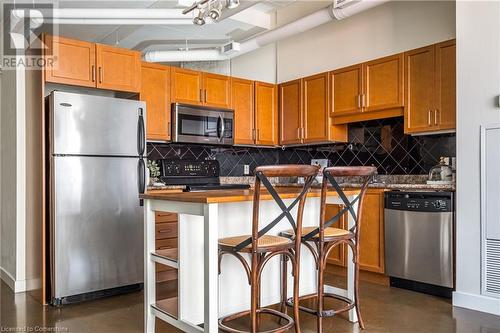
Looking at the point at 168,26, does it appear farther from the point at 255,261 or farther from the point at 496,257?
→ the point at 496,257

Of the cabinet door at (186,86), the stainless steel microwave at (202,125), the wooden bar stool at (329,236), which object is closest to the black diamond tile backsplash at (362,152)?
the stainless steel microwave at (202,125)

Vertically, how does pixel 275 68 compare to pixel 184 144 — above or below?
above

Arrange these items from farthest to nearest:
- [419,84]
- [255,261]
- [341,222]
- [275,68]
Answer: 1. [275,68]
2. [341,222]
3. [419,84]
4. [255,261]

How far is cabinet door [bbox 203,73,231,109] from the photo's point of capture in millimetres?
4707

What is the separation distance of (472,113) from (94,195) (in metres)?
3.13

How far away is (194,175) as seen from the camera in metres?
4.74

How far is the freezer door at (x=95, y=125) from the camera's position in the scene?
10.8ft

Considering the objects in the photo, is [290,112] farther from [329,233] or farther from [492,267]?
[492,267]

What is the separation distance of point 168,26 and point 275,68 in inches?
60.7

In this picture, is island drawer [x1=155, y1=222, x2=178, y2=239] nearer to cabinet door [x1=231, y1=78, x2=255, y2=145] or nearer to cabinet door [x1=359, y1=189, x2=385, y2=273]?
cabinet door [x1=231, y1=78, x2=255, y2=145]

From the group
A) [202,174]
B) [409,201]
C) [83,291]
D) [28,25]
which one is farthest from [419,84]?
[28,25]

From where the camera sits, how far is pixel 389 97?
4082mm

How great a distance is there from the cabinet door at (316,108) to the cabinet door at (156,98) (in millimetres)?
1666

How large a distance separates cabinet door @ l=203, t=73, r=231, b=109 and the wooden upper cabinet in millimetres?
951
